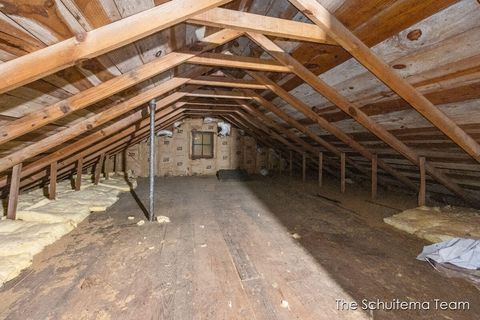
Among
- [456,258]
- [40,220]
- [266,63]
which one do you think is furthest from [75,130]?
[456,258]

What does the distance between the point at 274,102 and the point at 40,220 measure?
3711 millimetres

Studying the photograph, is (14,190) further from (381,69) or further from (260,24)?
(381,69)

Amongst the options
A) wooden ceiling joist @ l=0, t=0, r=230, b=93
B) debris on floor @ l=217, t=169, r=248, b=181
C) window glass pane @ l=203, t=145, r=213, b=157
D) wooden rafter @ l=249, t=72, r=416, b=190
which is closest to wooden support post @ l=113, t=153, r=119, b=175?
window glass pane @ l=203, t=145, r=213, b=157

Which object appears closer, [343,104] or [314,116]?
[343,104]

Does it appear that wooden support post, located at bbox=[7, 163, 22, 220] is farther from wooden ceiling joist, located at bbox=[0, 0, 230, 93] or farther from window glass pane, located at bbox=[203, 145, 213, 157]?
window glass pane, located at bbox=[203, 145, 213, 157]

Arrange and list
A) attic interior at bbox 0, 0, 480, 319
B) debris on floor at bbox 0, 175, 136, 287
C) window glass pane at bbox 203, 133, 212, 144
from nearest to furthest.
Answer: attic interior at bbox 0, 0, 480, 319
debris on floor at bbox 0, 175, 136, 287
window glass pane at bbox 203, 133, 212, 144

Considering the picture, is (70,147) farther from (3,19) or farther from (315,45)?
(315,45)

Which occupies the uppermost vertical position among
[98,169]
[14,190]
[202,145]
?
[202,145]

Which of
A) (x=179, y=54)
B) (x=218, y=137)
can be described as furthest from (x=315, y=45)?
(x=218, y=137)

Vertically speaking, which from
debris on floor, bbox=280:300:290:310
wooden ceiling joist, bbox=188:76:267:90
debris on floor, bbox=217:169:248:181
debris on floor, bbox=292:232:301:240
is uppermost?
wooden ceiling joist, bbox=188:76:267:90

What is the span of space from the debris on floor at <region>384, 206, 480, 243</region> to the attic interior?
3cm

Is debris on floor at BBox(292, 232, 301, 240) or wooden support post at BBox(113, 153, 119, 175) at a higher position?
wooden support post at BBox(113, 153, 119, 175)

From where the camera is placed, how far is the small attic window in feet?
27.0

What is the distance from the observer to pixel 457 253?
7.01 ft
